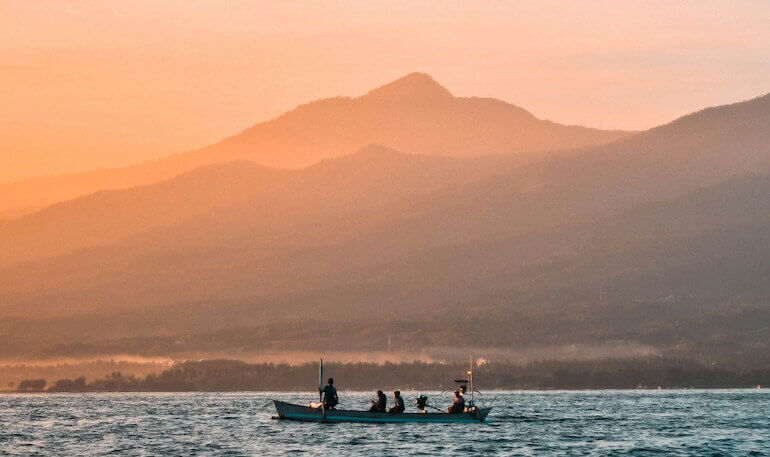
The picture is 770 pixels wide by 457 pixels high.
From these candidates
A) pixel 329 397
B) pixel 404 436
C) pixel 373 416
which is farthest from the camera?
pixel 329 397

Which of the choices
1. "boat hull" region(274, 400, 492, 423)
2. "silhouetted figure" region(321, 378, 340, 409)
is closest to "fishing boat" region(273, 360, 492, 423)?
"boat hull" region(274, 400, 492, 423)

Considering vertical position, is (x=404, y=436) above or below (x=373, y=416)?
below

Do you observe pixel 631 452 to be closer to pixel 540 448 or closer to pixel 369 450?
pixel 540 448

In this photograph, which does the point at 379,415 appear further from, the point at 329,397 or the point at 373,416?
the point at 329,397

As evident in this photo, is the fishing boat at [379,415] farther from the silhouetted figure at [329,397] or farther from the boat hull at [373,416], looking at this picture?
the silhouetted figure at [329,397]

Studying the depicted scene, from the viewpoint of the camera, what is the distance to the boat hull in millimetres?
148875

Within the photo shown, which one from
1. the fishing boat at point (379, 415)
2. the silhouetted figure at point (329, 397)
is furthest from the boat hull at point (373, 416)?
the silhouetted figure at point (329, 397)

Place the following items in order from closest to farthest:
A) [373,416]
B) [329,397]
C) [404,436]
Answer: [404,436], [373,416], [329,397]

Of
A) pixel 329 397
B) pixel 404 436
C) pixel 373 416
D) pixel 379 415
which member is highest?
pixel 329 397

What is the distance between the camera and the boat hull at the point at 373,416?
149 meters

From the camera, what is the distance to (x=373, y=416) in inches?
5910

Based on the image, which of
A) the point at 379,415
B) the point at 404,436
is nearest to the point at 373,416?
the point at 379,415

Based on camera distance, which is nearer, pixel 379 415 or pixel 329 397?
pixel 379 415

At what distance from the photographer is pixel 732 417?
7249 inches
